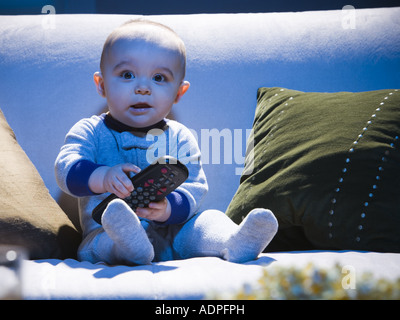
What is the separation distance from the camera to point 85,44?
1.29 meters

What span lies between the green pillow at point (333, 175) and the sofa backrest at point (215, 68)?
176 millimetres

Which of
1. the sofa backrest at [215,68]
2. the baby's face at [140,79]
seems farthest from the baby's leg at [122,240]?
the sofa backrest at [215,68]

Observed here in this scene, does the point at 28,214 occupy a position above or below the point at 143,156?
below

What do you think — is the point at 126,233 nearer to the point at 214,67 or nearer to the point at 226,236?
the point at 226,236

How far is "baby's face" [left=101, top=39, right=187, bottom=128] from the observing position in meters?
0.96

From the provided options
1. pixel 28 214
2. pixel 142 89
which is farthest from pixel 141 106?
pixel 28 214

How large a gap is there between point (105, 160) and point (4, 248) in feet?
0.89

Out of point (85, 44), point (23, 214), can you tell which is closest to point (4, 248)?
point (23, 214)

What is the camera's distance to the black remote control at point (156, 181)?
818 mm

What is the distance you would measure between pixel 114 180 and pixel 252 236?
25 centimetres

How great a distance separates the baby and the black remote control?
0.02 meters

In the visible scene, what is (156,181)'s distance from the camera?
2.72 feet

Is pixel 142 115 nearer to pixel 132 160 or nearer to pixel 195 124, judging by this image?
pixel 132 160
